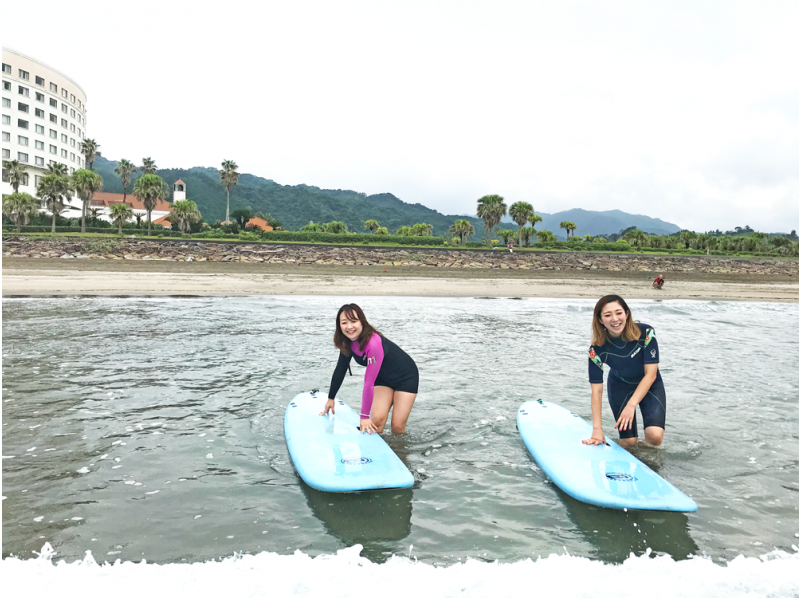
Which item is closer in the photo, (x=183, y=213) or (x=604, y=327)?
(x=604, y=327)

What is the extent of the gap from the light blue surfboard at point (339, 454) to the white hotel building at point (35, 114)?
73.6 m

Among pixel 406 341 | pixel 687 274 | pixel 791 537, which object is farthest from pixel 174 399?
pixel 687 274

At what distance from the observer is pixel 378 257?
33.5 m

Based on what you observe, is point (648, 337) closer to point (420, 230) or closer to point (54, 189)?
point (54, 189)

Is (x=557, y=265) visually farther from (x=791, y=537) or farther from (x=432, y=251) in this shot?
(x=791, y=537)

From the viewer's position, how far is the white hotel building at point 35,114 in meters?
69.0

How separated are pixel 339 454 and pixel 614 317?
113 inches

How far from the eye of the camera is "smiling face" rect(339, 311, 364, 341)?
199 inches

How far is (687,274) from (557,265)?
810cm

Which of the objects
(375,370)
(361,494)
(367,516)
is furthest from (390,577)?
(375,370)

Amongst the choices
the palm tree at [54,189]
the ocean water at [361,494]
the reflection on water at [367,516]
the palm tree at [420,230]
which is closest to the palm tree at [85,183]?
the palm tree at [54,189]

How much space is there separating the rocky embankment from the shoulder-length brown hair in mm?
27858

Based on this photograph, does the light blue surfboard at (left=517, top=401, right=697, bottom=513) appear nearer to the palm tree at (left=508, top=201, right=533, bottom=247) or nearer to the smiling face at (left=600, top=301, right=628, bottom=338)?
the smiling face at (left=600, top=301, right=628, bottom=338)

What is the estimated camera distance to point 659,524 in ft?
13.6
